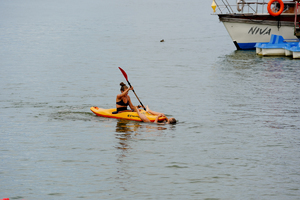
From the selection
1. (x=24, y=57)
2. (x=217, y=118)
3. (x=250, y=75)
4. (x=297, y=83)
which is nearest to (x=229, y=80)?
(x=250, y=75)

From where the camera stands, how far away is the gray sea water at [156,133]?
11727 mm

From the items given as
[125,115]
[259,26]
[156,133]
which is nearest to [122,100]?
[125,115]

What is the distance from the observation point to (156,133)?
16.3 metres

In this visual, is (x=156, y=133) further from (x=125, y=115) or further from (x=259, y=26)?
(x=259, y=26)

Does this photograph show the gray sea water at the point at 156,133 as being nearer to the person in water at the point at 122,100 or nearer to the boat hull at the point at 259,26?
the person in water at the point at 122,100

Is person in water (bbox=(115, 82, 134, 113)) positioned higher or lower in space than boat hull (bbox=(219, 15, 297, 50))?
lower

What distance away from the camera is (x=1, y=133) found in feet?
54.7

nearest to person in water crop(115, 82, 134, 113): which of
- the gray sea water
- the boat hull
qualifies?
the gray sea water

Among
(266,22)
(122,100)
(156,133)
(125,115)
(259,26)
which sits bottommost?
(156,133)

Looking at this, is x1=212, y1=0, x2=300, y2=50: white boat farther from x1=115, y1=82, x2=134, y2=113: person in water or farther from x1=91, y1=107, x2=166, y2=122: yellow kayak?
x1=115, y1=82, x2=134, y2=113: person in water

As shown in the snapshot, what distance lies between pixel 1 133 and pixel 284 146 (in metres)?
10.4

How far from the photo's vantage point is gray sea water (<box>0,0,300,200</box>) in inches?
462

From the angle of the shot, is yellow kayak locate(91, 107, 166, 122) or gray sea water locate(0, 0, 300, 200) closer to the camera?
gray sea water locate(0, 0, 300, 200)

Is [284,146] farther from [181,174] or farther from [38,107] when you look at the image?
[38,107]
